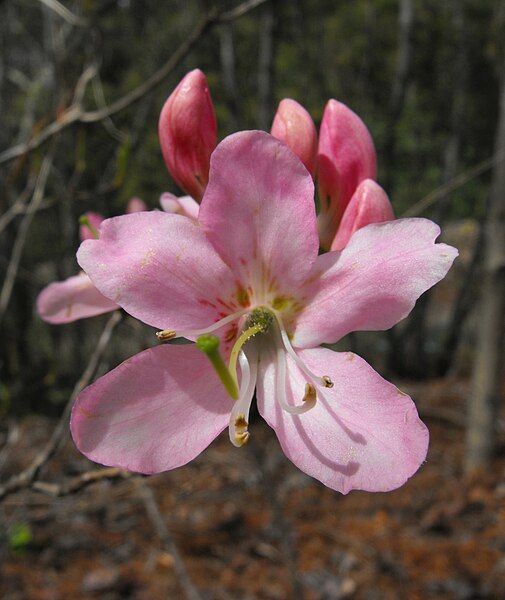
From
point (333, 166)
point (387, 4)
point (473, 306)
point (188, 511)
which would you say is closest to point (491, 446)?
point (188, 511)

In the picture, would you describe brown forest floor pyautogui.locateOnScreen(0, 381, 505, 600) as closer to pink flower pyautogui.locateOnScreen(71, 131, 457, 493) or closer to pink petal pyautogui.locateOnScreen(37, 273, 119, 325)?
pink petal pyautogui.locateOnScreen(37, 273, 119, 325)

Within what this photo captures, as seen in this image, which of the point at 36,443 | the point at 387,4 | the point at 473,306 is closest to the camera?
the point at 36,443

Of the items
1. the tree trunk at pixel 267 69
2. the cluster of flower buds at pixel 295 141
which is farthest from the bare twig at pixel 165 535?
the tree trunk at pixel 267 69

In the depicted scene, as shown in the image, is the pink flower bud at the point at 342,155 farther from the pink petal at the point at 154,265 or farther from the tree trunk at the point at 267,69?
the tree trunk at the point at 267,69

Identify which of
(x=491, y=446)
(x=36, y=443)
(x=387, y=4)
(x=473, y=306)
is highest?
(x=387, y=4)

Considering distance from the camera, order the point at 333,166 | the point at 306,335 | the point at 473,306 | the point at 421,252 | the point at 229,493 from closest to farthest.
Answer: the point at 421,252, the point at 306,335, the point at 333,166, the point at 229,493, the point at 473,306

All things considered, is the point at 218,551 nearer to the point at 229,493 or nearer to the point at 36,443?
the point at 229,493
